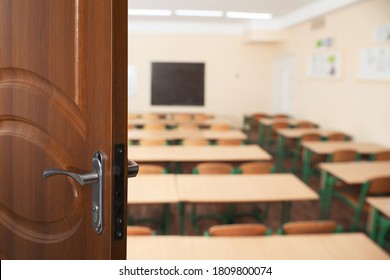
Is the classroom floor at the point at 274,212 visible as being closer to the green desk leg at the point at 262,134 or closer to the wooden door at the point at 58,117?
the wooden door at the point at 58,117

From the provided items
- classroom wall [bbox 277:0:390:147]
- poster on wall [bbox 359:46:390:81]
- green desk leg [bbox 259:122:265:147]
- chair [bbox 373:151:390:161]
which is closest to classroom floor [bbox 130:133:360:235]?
chair [bbox 373:151:390:161]

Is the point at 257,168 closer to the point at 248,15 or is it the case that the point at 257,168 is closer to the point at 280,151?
the point at 280,151

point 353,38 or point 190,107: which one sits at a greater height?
point 353,38

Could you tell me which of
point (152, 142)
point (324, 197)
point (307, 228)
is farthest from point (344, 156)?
point (307, 228)

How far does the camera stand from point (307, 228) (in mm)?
2617

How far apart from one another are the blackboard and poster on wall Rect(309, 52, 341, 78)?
3.22 m

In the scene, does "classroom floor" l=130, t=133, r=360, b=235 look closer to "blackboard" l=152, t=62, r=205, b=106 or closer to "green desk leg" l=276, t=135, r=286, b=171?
"green desk leg" l=276, t=135, r=286, b=171

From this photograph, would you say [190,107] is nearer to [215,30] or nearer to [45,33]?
[215,30]

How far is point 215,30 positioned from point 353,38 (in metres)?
4.50

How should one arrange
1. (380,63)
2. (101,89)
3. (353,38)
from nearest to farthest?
(101,89), (380,63), (353,38)

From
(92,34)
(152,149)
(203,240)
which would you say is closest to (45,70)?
(92,34)

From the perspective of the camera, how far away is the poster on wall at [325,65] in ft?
23.8

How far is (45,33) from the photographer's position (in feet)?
3.69

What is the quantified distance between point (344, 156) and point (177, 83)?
622cm
